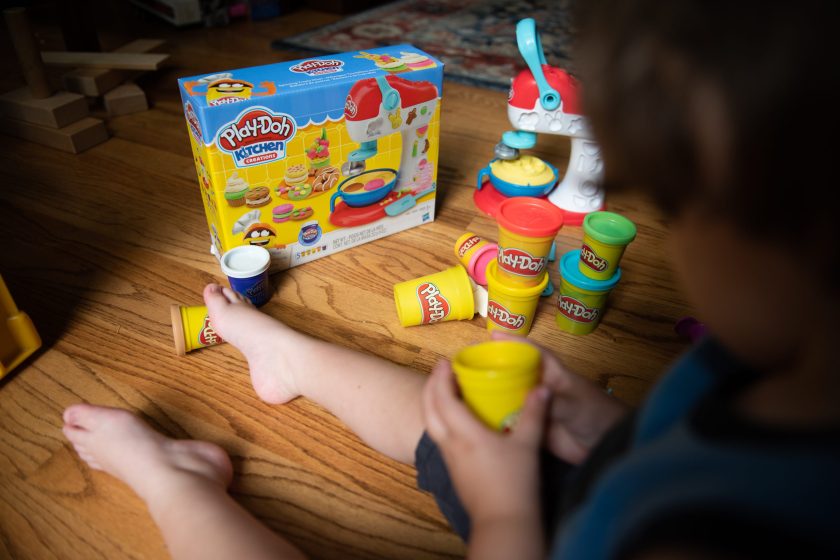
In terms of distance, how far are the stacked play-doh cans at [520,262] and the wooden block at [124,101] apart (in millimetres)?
1169

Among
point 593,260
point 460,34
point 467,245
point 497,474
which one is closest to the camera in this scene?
point 497,474

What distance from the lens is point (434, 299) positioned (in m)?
0.88

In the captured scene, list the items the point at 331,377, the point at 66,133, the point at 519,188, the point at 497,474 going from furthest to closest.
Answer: the point at 66,133, the point at 519,188, the point at 331,377, the point at 497,474

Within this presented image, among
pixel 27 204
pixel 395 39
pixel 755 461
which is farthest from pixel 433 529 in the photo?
pixel 395 39

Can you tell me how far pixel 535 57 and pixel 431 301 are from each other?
1.58ft

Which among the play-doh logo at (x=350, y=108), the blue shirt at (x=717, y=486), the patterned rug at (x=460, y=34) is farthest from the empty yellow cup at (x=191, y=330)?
the patterned rug at (x=460, y=34)

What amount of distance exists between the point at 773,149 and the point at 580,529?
261 mm

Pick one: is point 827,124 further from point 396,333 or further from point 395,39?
point 395,39

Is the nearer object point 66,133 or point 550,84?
point 550,84

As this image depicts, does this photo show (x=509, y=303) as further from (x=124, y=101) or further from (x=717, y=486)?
(x=124, y=101)

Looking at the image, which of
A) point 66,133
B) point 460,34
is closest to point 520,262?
point 66,133

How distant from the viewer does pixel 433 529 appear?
642mm

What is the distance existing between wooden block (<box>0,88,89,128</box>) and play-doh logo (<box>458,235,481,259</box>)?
1.04 m

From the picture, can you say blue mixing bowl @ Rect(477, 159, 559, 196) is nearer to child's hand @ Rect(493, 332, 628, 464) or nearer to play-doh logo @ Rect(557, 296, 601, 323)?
play-doh logo @ Rect(557, 296, 601, 323)
